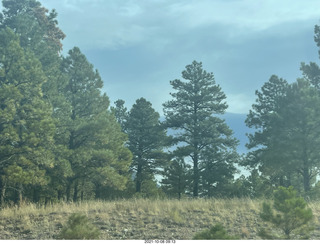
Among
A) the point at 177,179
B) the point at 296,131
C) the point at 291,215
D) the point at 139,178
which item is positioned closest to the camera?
the point at 291,215

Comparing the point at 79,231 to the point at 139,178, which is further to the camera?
the point at 139,178

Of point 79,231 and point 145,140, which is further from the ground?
→ point 145,140

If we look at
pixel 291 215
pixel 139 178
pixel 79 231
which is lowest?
pixel 79 231

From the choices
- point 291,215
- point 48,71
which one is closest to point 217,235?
point 291,215

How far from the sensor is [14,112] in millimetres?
21438

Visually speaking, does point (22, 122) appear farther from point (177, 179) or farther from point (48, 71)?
point (177, 179)

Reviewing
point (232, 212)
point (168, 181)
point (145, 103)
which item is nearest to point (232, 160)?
point (168, 181)

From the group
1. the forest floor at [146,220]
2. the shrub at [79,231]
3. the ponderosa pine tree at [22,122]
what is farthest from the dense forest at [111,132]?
the shrub at [79,231]

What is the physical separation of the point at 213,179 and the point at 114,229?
22908 millimetres

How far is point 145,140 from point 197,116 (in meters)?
7.42

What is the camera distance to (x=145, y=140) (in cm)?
4134

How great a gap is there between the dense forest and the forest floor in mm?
6940

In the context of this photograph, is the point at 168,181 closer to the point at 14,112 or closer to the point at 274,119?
the point at 274,119

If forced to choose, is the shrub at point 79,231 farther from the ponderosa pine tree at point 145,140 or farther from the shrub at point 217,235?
the ponderosa pine tree at point 145,140
